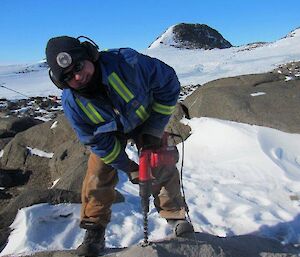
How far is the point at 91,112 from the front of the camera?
3.42 metres

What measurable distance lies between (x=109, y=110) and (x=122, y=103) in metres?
0.11

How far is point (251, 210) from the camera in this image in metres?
4.74

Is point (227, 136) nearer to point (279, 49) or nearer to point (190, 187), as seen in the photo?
point (190, 187)

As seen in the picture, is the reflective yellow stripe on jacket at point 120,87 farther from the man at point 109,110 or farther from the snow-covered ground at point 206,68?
the snow-covered ground at point 206,68

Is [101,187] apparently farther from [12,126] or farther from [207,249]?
[12,126]

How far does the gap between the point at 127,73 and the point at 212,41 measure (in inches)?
2052

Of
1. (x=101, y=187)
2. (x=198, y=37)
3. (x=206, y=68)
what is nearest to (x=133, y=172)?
(x=101, y=187)

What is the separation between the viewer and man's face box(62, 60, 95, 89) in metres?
3.15

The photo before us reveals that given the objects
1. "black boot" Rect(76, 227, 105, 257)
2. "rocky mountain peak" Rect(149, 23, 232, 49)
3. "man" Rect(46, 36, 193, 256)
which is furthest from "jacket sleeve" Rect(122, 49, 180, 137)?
"rocky mountain peak" Rect(149, 23, 232, 49)

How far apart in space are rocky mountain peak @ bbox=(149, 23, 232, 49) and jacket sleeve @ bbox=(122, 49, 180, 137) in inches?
1702

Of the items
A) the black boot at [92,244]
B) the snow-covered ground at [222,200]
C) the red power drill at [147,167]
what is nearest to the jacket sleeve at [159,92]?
the red power drill at [147,167]

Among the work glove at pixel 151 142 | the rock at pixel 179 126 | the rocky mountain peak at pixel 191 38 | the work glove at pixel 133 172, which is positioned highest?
the rocky mountain peak at pixel 191 38

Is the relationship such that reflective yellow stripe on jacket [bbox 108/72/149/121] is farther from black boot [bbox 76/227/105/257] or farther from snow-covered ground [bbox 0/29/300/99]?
snow-covered ground [bbox 0/29/300/99]

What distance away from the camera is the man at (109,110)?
320 centimetres
